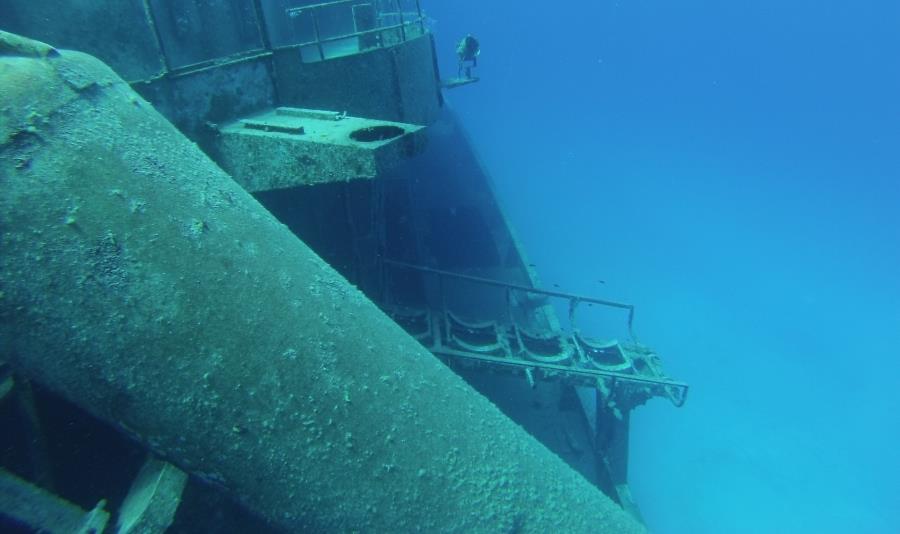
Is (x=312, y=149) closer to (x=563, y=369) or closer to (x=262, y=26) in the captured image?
(x=262, y=26)

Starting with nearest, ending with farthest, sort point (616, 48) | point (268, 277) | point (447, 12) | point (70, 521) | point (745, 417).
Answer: point (70, 521) < point (268, 277) < point (745, 417) < point (447, 12) < point (616, 48)

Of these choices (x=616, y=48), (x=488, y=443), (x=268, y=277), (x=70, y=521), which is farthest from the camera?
(x=616, y=48)

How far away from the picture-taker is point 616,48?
140000 mm

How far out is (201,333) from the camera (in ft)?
4.95

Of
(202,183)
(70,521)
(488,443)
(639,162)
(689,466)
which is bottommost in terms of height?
(639,162)

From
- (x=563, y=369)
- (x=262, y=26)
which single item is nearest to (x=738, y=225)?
(x=563, y=369)

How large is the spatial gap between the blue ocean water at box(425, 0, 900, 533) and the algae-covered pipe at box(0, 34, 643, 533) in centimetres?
1616

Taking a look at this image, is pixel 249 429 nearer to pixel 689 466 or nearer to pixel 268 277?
pixel 268 277

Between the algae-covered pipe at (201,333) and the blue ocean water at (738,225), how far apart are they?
16162mm

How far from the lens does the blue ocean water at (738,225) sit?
1788 centimetres

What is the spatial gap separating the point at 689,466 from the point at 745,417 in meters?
5.16

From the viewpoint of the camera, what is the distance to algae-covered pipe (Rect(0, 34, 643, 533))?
1413 mm

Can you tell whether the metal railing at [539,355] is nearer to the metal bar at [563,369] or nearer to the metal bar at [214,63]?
the metal bar at [563,369]

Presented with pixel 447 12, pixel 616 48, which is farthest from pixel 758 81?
pixel 447 12
